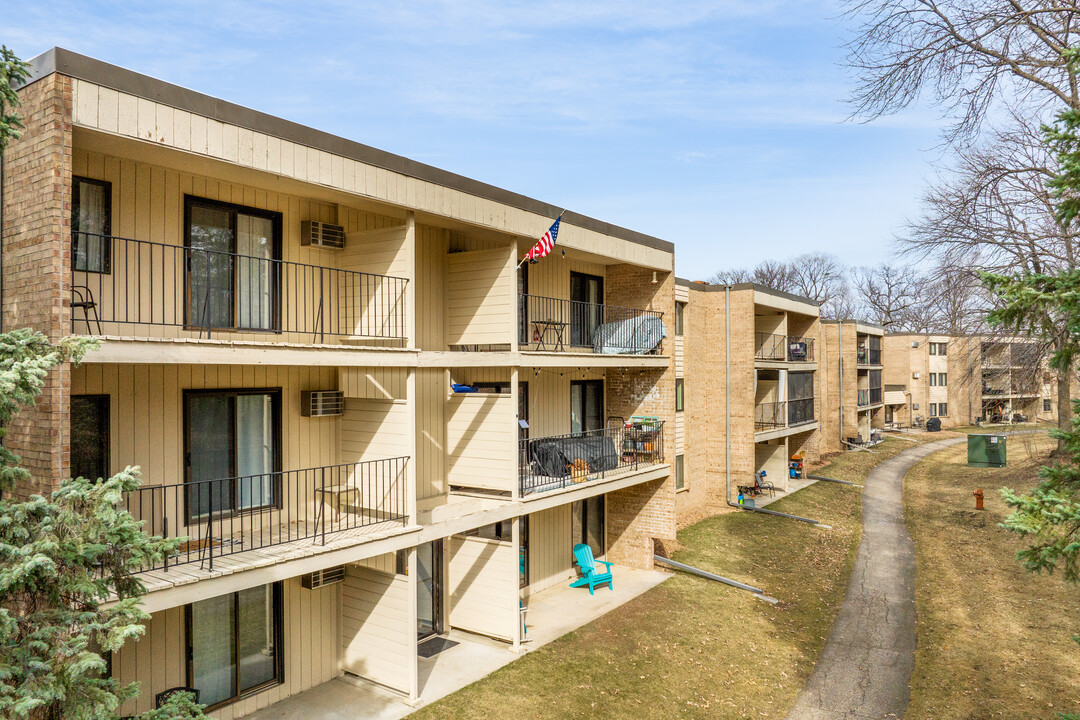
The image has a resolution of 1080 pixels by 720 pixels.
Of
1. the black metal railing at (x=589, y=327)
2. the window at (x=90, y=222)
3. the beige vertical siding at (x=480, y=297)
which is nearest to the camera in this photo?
the window at (x=90, y=222)

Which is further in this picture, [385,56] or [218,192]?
[385,56]

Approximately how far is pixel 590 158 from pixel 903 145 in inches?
526

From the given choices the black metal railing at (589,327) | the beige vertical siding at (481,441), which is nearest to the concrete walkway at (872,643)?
the beige vertical siding at (481,441)

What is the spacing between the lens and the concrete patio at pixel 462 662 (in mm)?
9625

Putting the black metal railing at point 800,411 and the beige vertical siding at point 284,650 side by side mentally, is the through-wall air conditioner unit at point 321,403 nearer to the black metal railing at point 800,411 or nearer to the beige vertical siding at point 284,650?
the beige vertical siding at point 284,650

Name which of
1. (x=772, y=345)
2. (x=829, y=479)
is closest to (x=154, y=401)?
(x=772, y=345)

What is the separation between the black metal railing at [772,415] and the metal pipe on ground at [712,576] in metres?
11.2

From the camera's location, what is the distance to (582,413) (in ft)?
56.4

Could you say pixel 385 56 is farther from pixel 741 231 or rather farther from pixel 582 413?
pixel 741 231

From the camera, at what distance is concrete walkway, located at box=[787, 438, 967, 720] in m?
10.5

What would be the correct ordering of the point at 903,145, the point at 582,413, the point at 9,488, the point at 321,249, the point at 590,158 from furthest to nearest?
1. the point at 590,158
2. the point at 582,413
3. the point at 903,145
4. the point at 321,249
5. the point at 9,488

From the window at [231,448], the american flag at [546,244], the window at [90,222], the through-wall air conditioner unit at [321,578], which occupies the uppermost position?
the american flag at [546,244]

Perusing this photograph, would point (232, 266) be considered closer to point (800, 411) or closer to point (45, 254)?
point (45, 254)

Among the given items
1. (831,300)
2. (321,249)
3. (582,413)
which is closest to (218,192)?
(321,249)
